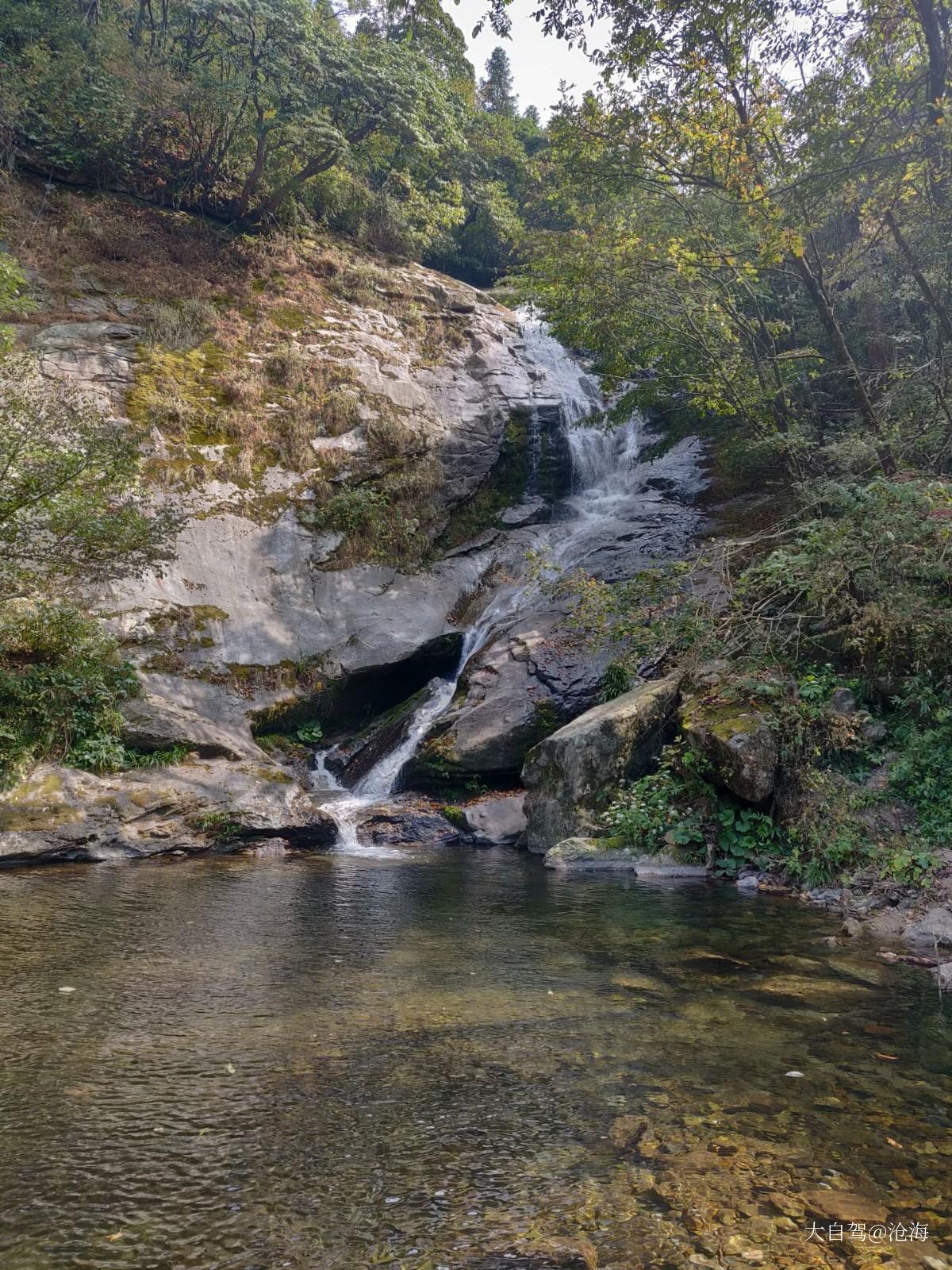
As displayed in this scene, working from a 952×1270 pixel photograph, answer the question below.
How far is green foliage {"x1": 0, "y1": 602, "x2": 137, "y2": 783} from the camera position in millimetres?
10641

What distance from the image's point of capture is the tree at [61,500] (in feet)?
31.2

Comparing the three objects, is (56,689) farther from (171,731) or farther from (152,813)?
(152,813)

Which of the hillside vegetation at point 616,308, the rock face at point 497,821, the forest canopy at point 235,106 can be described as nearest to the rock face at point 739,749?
the hillside vegetation at point 616,308

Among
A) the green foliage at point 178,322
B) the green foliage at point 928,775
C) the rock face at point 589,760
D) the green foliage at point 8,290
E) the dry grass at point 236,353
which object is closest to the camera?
the green foliage at point 928,775

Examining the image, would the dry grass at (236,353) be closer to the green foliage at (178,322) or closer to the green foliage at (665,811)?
the green foliage at (178,322)

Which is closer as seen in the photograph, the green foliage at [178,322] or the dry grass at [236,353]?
the dry grass at [236,353]

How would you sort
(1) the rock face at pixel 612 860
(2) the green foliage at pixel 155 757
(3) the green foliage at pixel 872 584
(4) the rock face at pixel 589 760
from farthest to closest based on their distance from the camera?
(2) the green foliage at pixel 155 757
(4) the rock face at pixel 589 760
(1) the rock face at pixel 612 860
(3) the green foliage at pixel 872 584

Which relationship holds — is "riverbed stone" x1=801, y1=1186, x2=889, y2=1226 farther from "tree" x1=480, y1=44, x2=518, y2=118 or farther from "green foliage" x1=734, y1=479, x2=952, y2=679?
"tree" x1=480, y1=44, x2=518, y2=118

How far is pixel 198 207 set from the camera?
69.2 ft

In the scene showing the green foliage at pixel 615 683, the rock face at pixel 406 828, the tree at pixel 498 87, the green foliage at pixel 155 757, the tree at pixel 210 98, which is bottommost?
the rock face at pixel 406 828

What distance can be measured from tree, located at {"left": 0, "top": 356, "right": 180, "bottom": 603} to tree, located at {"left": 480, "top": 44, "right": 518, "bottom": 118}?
135ft

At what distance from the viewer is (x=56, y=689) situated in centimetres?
1099

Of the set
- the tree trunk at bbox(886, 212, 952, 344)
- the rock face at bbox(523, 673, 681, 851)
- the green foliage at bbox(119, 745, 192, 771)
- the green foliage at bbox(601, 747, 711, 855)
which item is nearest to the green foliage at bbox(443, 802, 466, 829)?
the rock face at bbox(523, 673, 681, 851)

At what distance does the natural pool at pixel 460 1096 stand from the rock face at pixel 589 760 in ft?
12.7
